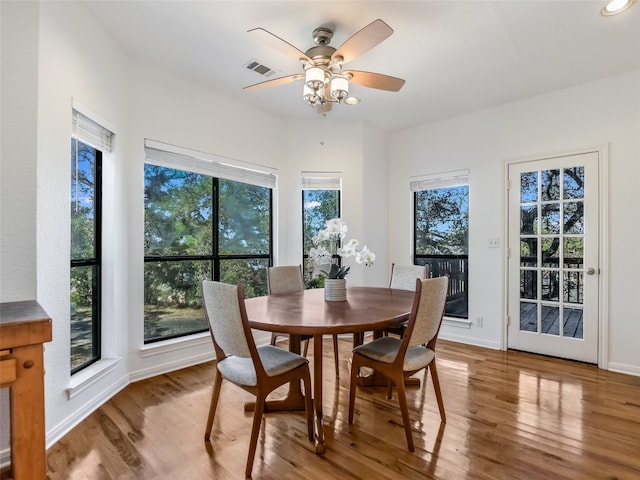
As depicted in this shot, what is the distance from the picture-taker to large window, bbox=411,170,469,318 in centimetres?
408

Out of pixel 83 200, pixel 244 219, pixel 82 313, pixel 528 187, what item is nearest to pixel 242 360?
pixel 82 313

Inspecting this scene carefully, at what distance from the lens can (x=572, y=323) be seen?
131 inches

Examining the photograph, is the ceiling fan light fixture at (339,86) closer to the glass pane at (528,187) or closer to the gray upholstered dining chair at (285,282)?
the gray upholstered dining chair at (285,282)

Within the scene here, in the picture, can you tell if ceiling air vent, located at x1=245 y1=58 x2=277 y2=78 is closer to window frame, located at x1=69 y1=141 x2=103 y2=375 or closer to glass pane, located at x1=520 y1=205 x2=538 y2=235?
window frame, located at x1=69 y1=141 x2=103 y2=375

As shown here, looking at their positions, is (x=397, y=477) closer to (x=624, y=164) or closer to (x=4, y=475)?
(x=4, y=475)

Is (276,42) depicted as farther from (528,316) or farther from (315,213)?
(528,316)

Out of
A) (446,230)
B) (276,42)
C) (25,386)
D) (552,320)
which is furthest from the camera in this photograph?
(446,230)

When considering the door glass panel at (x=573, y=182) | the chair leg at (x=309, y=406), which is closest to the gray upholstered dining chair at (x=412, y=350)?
the chair leg at (x=309, y=406)

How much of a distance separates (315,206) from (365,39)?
2.48 metres

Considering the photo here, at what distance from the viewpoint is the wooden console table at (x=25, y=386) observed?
3.26ft

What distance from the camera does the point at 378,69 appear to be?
295cm

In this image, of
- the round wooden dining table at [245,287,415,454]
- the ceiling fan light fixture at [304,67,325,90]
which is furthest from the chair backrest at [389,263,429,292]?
the ceiling fan light fixture at [304,67,325,90]

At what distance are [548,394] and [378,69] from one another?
→ 9.75 feet

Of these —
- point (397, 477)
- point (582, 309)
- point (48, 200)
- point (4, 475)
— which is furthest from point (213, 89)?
point (582, 309)
